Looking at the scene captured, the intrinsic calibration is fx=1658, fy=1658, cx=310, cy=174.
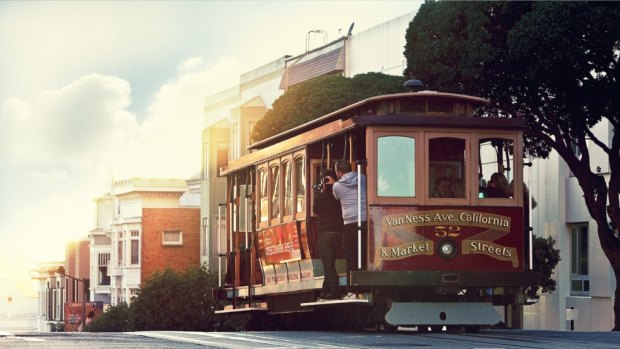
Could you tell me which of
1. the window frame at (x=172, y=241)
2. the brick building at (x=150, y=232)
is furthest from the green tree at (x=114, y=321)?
the brick building at (x=150, y=232)

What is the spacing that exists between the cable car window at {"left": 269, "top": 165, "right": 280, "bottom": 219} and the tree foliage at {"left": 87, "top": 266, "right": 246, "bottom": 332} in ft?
94.6

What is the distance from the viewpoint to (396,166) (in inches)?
861

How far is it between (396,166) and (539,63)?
11.8 meters

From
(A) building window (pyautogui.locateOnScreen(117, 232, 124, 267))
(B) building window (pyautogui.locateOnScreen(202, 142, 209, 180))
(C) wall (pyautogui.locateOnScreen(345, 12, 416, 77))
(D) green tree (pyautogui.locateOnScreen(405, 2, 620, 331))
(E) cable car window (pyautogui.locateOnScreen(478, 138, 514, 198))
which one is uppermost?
(C) wall (pyautogui.locateOnScreen(345, 12, 416, 77))

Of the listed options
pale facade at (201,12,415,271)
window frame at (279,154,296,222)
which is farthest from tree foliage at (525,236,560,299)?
window frame at (279,154,296,222)

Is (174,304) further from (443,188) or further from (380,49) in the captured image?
(443,188)

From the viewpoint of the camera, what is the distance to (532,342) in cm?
1919

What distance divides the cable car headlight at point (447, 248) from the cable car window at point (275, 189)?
156 inches

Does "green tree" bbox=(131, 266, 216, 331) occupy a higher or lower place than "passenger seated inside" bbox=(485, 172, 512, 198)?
lower

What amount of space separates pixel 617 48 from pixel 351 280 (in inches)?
545

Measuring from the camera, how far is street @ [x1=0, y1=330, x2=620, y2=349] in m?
18.5

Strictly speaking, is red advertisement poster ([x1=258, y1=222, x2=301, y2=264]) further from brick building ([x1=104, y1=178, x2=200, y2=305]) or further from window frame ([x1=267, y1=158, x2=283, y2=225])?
brick building ([x1=104, y1=178, x2=200, y2=305])

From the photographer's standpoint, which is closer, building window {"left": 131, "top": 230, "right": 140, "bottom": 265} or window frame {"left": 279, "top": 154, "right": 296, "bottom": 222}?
window frame {"left": 279, "top": 154, "right": 296, "bottom": 222}

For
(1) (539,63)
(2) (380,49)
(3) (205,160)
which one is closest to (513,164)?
(1) (539,63)
